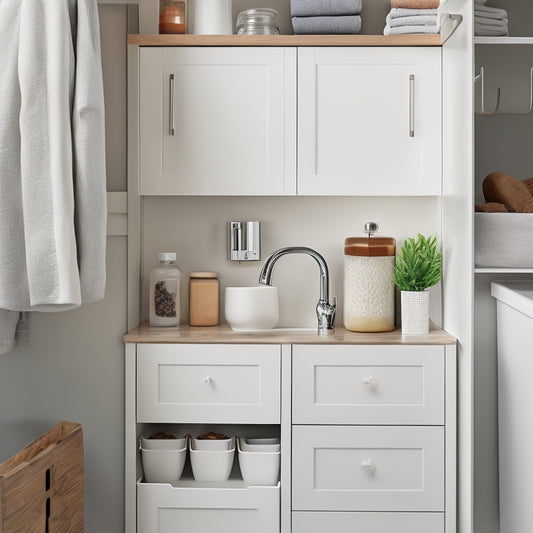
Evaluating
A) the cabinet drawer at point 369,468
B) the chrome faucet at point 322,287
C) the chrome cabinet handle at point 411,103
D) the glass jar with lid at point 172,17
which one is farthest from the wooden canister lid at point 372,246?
the glass jar with lid at point 172,17

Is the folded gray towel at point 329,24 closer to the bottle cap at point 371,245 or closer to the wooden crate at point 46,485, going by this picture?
the bottle cap at point 371,245

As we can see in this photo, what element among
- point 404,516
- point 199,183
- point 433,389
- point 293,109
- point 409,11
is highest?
point 409,11

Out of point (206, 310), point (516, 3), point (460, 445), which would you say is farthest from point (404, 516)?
point (516, 3)

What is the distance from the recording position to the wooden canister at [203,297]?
2244mm

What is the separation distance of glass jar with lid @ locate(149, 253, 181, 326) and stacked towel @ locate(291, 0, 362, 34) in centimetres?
83

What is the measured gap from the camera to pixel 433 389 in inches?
78.8

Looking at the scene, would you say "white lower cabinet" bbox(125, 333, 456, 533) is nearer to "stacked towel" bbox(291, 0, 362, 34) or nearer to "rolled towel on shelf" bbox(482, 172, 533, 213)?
"rolled towel on shelf" bbox(482, 172, 533, 213)

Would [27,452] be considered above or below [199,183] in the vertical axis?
below

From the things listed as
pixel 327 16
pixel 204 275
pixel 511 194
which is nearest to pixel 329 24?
pixel 327 16

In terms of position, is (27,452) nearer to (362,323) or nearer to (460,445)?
(362,323)

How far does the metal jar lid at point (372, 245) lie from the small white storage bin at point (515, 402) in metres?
0.33

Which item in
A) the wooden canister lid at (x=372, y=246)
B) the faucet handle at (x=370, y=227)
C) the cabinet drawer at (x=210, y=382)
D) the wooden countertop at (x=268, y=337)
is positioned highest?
the faucet handle at (x=370, y=227)

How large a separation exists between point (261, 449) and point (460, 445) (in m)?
0.58

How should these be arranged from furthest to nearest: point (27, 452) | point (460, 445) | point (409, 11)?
point (409, 11) → point (460, 445) → point (27, 452)
